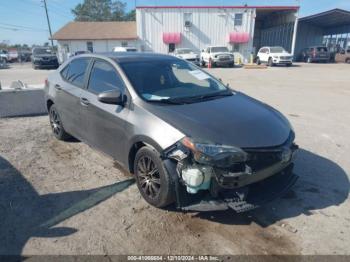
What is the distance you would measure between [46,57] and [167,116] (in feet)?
86.4

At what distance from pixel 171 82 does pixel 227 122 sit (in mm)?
1281

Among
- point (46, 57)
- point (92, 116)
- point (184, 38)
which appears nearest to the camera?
point (92, 116)

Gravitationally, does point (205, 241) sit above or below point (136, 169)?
below

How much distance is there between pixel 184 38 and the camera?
113ft

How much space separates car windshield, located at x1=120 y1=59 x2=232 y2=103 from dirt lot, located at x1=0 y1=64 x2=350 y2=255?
1.31 m

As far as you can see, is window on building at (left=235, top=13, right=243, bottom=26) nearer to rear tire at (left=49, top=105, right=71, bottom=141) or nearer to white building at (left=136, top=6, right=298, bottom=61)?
white building at (left=136, top=6, right=298, bottom=61)

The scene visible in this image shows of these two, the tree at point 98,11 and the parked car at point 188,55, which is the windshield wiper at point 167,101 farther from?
the tree at point 98,11

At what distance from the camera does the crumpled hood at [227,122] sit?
2787 millimetres

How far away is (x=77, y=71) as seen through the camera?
4.54 m

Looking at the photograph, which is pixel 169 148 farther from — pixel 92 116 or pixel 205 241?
pixel 92 116

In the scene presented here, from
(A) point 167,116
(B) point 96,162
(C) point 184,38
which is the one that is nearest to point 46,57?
Answer: (C) point 184,38

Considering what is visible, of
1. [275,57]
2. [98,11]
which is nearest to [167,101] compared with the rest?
[275,57]

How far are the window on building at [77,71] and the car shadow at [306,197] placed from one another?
2.73 meters

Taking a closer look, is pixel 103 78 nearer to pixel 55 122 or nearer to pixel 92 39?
pixel 55 122
